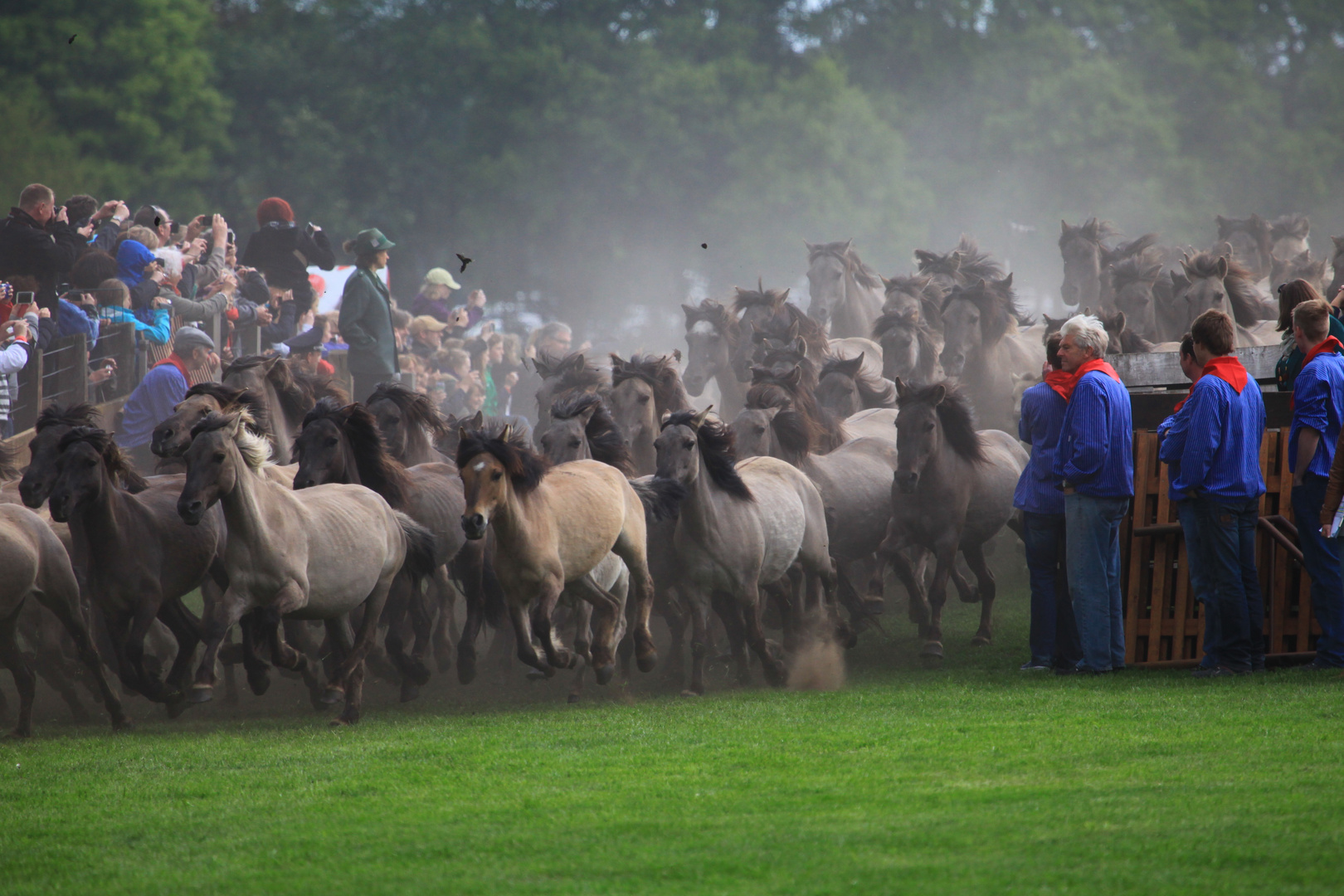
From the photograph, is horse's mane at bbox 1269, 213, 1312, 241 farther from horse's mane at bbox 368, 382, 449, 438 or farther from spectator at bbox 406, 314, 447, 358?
horse's mane at bbox 368, 382, 449, 438

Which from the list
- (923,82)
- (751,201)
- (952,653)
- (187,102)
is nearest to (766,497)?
(952,653)

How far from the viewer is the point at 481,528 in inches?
337

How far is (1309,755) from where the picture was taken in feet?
20.8

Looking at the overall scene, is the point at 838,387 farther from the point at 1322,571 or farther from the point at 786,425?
the point at 1322,571

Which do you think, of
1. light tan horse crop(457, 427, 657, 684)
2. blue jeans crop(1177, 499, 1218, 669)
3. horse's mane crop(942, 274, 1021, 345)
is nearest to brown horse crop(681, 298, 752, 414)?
horse's mane crop(942, 274, 1021, 345)

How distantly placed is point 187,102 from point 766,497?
26.8 meters

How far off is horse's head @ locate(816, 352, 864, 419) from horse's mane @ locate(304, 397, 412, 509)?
5797 millimetres

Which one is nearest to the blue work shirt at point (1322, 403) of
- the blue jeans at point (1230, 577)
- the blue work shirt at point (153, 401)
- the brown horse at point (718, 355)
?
the blue jeans at point (1230, 577)

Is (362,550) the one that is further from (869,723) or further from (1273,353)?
(1273,353)

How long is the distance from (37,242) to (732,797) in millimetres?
10076

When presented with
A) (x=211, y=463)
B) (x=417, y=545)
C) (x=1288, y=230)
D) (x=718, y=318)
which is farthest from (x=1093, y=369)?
(x=1288, y=230)

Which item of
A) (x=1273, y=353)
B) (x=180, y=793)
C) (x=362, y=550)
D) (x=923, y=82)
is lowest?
(x=180, y=793)

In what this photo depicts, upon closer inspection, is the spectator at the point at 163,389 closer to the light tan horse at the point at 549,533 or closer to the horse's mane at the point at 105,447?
the horse's mane at the point at 105,447

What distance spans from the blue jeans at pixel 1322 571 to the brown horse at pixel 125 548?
6.66 metres
